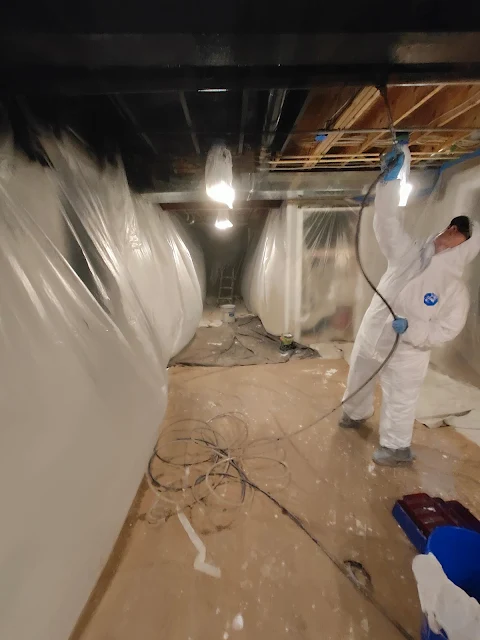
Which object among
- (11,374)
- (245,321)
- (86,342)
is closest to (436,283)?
(86,342)

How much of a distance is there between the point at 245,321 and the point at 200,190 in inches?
75.6

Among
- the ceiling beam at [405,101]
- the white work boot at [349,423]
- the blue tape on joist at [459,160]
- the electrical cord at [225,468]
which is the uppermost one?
the ceiling beam at [405,101]

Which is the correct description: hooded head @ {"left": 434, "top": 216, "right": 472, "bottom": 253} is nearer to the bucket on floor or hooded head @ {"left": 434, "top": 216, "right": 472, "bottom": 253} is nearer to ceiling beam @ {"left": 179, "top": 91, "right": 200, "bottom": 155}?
ceiling beam @ {"left": 179, "top": 91, "right": 200, "bottom": 155}

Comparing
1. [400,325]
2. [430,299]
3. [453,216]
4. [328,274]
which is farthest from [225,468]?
[453,216]

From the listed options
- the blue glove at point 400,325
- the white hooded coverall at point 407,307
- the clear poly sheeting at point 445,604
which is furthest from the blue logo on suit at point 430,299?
the clear poly sheeting at point 445,604

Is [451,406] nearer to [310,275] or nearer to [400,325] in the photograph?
[400,325]

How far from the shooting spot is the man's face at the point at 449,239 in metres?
1.44

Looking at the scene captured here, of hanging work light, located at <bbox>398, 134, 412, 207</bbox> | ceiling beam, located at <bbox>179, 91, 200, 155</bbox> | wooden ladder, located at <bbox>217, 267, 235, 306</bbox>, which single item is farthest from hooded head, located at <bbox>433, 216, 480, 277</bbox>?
wooden ladder, located at <bbox>217, 267, 235, 306</bbox>

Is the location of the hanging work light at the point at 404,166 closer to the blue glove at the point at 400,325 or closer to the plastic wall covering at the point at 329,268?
the blue glove at the point at 400,325

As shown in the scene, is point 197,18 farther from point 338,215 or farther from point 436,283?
point 338,215

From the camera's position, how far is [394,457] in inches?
66.4

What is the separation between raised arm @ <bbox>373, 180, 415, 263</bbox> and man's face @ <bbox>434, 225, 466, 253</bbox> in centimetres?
12

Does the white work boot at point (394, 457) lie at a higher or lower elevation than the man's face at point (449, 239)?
lower

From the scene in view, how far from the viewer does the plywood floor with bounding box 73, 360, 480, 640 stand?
1.04 m
